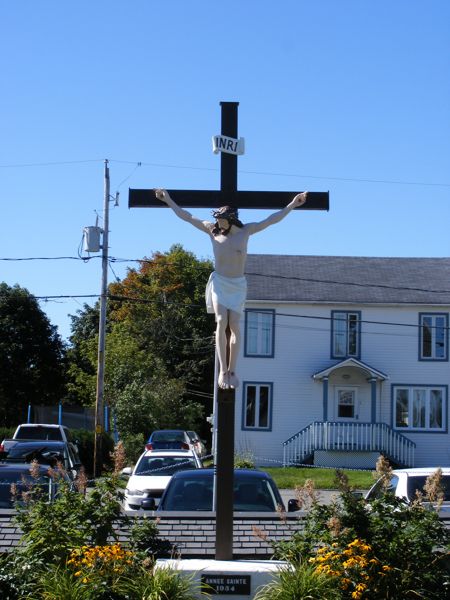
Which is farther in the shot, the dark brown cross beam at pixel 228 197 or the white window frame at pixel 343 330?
the white window frame at pixel 343 330

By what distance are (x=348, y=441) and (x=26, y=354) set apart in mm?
22458

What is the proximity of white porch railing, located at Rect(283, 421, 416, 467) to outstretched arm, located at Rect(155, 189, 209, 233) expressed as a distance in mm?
27738

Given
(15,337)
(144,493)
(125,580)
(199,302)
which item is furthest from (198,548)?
(199,302)

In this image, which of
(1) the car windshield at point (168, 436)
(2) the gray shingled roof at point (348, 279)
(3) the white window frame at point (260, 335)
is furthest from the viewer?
(2) the gray shingled roof at point (348, 279)

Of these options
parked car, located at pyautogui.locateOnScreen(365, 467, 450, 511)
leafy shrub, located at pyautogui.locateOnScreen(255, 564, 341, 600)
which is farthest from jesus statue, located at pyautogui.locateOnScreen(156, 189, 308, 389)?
parked car, located at pyautogui.locateOnScreen(365, 467, 450, 511)

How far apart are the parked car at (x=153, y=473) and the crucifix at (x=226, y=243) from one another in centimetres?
908

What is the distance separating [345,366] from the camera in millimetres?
36719

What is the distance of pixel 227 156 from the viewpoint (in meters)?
9.12

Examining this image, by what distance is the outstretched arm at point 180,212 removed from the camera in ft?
29.0

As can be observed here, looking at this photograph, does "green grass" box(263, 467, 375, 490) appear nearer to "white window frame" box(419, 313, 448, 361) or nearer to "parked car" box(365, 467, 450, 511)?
"white window frame" box(419, 313, 448, 361)

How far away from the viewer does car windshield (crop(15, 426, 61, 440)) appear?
28.5 meters

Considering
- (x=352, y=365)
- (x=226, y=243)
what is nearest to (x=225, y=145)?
(x=226, y=243)

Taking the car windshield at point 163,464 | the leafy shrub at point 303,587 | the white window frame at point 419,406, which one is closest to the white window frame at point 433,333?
the white window frame at point 419,406

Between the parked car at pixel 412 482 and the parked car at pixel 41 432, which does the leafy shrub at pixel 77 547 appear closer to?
the parked car at pixel 412 482
